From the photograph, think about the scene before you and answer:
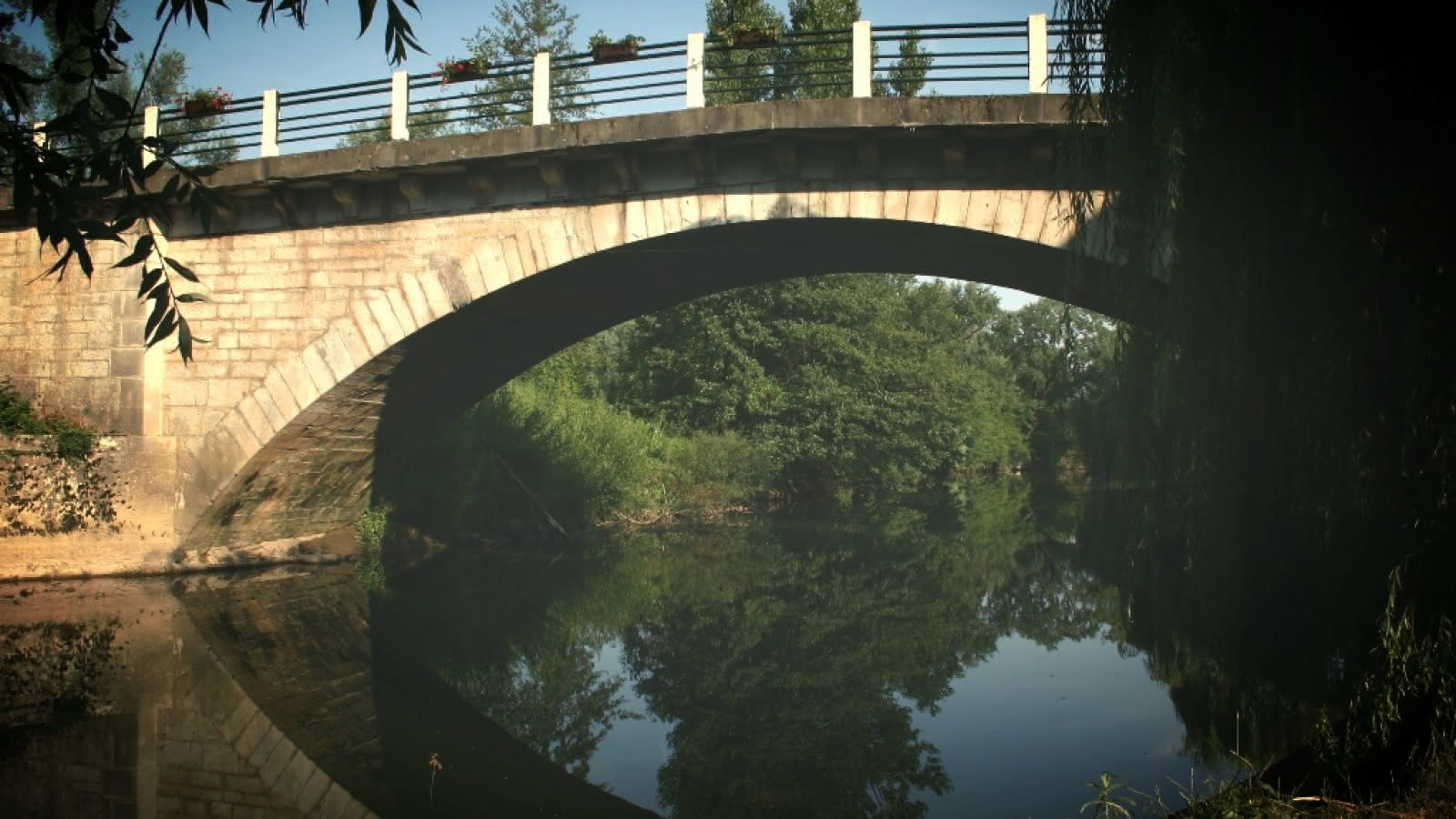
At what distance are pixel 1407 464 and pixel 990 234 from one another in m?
5.90

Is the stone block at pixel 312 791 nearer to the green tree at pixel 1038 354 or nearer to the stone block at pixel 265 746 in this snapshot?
the stone block at pixel 265 746

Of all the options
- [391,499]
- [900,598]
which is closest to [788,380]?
[391,499]

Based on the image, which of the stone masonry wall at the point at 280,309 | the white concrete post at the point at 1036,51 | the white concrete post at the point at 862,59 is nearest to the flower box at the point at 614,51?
→ the stone masonry wall at the point at 280,309

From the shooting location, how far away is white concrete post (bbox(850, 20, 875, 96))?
9.66 meters

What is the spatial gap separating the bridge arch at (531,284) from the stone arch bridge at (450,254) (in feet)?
0.08

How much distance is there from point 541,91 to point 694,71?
1472mm

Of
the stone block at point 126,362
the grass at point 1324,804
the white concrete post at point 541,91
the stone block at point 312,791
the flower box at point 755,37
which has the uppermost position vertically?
the flower box at point 755,37

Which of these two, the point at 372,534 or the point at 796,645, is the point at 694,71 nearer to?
the point at 796,645

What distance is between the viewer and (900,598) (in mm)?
10875

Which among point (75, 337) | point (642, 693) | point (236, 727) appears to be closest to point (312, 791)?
point (236, 727)

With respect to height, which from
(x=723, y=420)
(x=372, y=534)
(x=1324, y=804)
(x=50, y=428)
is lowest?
(x=1324, y=804)

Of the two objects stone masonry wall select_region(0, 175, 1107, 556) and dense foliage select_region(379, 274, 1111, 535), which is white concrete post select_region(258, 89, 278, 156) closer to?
stone masonry wall select_region(0, 175, 1107, 556)

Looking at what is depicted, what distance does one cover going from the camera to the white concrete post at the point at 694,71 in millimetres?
10023

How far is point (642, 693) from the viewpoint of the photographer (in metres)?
7.48
